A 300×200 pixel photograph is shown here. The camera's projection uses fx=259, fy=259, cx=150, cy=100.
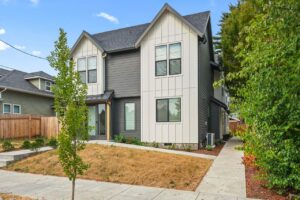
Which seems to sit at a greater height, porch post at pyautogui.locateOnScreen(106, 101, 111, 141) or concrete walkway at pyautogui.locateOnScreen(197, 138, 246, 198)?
porch post at pyautogui.locateOnScreen(106, 101, 111, 141)

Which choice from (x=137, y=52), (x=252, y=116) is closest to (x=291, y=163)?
(x=252, y=116)

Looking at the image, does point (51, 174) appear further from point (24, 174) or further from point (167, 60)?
point (167, 60)

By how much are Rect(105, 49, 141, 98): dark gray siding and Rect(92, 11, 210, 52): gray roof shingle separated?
573mm

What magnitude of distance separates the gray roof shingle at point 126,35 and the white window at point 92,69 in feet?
3.78

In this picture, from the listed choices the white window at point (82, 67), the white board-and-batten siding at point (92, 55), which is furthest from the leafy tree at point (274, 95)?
the white window at point (82, 67)

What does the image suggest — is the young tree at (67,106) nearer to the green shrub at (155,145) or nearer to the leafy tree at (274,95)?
the leafy tree at (274,95)

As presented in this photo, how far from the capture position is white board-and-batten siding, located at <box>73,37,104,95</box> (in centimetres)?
1706

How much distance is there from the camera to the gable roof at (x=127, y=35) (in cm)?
1622

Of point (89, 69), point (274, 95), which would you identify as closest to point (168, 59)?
point (89, 69)

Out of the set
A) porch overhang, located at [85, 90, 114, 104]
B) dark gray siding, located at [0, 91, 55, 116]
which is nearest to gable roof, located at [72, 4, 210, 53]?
porch overhang, located at [85, 90, 114, 104]

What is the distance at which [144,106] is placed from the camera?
1566cm

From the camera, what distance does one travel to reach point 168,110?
14992 millimetres

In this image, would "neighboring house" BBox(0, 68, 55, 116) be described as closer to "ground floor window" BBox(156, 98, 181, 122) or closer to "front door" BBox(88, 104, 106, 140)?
"front door" BBox(88, 104, 106, 140)

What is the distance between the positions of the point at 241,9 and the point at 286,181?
13952 mm
